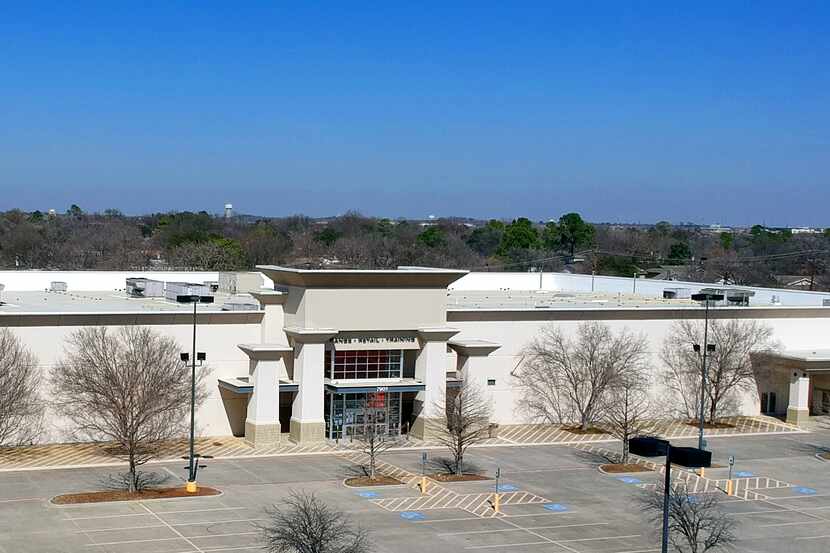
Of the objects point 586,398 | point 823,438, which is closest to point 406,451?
point 586,398

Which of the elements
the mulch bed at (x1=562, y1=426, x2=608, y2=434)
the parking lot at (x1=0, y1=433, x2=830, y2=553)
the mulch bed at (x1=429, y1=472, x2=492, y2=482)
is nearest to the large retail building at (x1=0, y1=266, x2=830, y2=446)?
the mulch bed at (x1=562, y1=426, x2=608, y2=434)

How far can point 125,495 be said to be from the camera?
38812 mm

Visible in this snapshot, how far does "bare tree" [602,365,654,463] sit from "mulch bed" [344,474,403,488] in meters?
10.9

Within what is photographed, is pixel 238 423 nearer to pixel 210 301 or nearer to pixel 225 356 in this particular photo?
pixel 225 356

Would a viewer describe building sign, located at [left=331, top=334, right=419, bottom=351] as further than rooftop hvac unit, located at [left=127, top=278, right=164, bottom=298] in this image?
No

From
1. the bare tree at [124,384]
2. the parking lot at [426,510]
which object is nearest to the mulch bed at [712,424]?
the parking lot at [426,510]

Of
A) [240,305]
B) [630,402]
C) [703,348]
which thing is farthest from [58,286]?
[703,348]

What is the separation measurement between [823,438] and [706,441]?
617cm

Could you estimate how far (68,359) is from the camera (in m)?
47.0

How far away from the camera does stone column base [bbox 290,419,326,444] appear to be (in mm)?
48688

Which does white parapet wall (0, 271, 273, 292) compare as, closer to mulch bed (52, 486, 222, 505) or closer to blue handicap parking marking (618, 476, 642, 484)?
mulch bed (52, 486, 222, 505)

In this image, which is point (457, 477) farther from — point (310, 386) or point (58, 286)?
point (58, 286)

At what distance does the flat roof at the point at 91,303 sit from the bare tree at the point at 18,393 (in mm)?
2126

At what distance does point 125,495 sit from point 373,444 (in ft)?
30.3
